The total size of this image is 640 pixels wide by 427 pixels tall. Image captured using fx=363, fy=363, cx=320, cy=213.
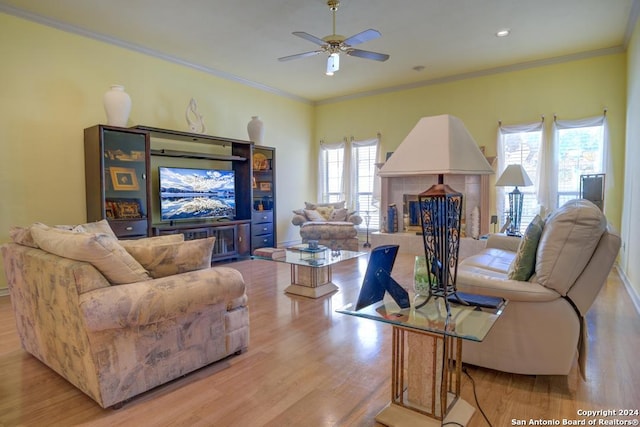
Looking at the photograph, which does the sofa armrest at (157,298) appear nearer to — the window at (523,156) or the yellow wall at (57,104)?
the yellow wall at (57,104)

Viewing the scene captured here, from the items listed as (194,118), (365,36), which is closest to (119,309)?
(365,36)

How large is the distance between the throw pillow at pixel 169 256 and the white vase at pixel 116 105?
288cm

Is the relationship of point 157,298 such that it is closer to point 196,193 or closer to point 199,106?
point 196,193

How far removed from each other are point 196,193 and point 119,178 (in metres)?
1.16

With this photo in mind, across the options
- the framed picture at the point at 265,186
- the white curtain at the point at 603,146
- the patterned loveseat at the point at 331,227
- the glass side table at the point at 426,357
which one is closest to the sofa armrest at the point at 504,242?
the white curtain at the point at 603,146

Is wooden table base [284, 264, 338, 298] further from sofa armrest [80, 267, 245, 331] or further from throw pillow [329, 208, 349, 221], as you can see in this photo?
throw pillow [329, 208, 349, 221]

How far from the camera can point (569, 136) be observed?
547 centimetres

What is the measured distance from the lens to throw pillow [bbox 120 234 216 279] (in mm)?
2125

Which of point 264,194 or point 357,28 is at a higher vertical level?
point 357,28

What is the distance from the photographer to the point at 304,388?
2.08 meters

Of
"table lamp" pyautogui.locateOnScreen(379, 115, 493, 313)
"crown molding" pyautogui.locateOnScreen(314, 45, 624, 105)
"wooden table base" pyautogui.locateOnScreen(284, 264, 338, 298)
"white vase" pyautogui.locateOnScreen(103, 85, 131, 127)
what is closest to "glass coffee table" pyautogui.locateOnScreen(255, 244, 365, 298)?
"wooden table base" pyautogui.locateOnScreen(284, 264, 338, 298)

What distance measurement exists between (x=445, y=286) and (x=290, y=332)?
162cm

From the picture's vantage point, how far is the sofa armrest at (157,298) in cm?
175

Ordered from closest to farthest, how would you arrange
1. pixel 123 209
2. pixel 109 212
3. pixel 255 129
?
pixel 109 212, pixel 123 209, pixel 255 129
